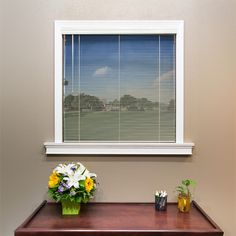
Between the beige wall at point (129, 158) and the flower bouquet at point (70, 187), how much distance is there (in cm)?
21

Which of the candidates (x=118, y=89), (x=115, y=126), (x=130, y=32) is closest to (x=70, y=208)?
(x=115, y=126)

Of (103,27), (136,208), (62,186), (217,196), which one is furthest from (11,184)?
(217,196)

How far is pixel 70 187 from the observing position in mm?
1634

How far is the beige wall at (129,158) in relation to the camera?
1.88 metres

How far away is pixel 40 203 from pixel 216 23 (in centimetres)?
171

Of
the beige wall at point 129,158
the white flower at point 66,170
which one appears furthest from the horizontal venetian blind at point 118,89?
the white flower at point 66,170

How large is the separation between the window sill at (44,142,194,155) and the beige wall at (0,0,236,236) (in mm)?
53

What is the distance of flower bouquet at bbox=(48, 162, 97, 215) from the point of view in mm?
1641

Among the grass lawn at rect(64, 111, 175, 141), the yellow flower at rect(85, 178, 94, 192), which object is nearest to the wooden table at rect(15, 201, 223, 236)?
the yellow flower at rect(85, 178, 94, 192)

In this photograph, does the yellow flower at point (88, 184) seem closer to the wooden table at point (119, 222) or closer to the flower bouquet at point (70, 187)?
the flower bouquet at point (70, 187)

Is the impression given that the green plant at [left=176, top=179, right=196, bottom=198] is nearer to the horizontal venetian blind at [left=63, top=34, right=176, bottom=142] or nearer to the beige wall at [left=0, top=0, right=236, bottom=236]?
the beige wall at [left=0, top=0, right=236, bottom=236]

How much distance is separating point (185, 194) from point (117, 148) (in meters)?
0.53

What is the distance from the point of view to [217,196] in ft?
6.20

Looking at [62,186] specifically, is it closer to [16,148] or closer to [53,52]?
[16,148]
